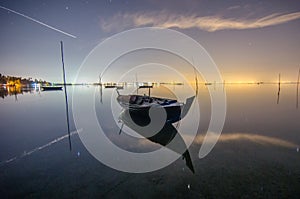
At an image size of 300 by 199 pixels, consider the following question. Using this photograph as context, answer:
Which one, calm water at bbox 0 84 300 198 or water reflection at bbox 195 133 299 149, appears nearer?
calm water at bbox 0 84 300 198

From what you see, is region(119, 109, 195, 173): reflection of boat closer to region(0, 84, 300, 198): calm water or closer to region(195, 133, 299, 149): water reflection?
region(0, 84, 300, 198): calm water

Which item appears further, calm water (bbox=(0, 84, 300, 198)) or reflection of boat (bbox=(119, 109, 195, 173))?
reflection of boat (bbox=(119, 109, 195, 173))

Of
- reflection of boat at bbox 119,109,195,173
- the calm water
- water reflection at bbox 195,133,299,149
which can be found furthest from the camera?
water reflection at bbox 195,133,299,149

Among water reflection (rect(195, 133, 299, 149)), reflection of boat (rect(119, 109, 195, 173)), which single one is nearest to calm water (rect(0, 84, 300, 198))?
water reflection (rect(195, 133, 299, 149))

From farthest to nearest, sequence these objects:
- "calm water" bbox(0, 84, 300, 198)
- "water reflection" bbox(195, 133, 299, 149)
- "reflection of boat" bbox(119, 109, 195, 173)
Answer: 1. "water reflection" bbox(195, 133, 299, 149)
2. "reflection of boat" bbox(119, 109, 195, 173)
3. "calm water" bbox(0, 84, 300, 198)

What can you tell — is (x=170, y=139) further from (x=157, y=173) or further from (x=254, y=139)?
(x=254, y=139)

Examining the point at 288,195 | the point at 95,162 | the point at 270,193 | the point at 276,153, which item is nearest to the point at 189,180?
the point at 270,193

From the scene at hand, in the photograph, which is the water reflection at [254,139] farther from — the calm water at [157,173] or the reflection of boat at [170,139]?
the reflection of boat at [170,139]

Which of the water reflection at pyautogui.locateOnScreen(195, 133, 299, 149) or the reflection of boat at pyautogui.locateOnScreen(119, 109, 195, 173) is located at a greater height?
the water reflection at pyautogui.locateOnScreen(195, 133, 299, 149)

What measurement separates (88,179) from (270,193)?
543 centimetres

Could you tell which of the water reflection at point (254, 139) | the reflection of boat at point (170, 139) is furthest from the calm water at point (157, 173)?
the reflection of boat at point (170, 139)

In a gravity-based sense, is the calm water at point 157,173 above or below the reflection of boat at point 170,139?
above

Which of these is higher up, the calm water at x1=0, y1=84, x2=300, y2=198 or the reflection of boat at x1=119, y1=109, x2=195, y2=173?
the calm water at x1=0, y1=84, x2=300, y2=198

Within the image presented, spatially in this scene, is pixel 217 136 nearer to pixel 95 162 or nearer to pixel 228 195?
pixel 228 195
